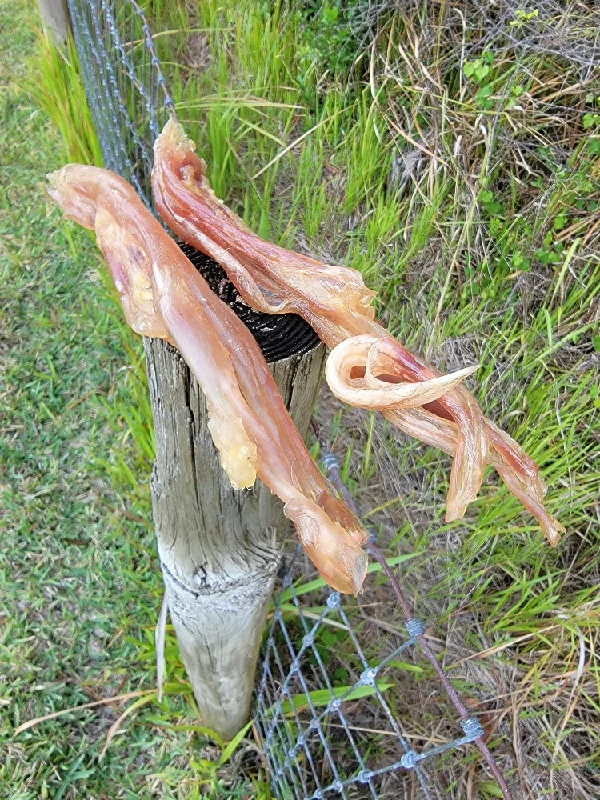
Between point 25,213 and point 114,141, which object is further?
point 25,213

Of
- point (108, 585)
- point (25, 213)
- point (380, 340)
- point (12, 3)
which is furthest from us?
point (12, 3)

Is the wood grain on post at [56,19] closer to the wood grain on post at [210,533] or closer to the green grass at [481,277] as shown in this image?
the green grass at [481,277]

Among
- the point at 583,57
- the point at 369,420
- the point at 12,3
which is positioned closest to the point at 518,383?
the point at 369,420

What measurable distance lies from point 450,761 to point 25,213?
8.51 ft

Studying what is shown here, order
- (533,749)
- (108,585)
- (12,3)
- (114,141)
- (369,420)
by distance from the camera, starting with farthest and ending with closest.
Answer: (12,3), (114,141), (369,420), (108,585), (533,749)

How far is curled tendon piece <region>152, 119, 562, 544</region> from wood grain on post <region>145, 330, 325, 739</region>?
0.24 feet

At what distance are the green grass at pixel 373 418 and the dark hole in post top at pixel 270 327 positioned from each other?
1.00 m

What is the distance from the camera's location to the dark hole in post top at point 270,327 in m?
0.84

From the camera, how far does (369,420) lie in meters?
2.06

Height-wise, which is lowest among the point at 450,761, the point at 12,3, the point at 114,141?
the point at 450,761

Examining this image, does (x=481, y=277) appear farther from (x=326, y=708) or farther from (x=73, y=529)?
(x=73, y=529)

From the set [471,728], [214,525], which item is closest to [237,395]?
[214,525]

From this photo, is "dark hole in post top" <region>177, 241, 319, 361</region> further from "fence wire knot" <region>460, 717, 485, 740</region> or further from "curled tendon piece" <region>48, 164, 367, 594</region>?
"fence wire knot" <region>460, 717, 485, 740</region>

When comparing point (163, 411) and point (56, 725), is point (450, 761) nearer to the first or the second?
point (56, 725)
